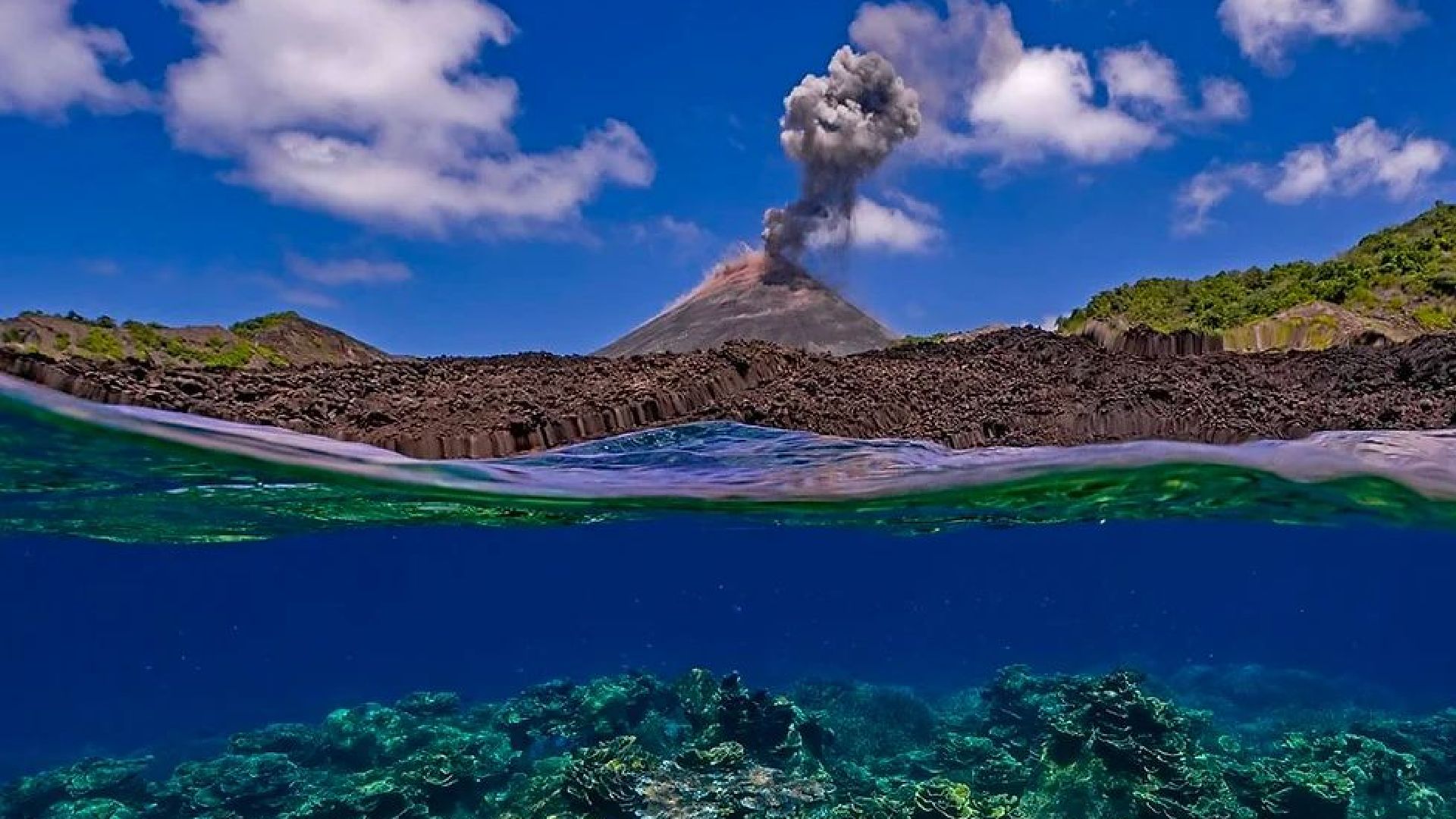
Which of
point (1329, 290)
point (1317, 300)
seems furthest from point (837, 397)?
point (1329, 290)

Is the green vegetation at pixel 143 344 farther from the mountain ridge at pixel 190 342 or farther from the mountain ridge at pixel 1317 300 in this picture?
the mountain ridge at pixel 1317 300

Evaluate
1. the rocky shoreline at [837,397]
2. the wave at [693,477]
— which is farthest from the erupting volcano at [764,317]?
the rocky shoreline at [837,397]

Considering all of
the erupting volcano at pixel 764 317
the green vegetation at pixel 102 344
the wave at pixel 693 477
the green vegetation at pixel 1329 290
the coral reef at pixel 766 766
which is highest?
the erupting volcano at pixel 764 317

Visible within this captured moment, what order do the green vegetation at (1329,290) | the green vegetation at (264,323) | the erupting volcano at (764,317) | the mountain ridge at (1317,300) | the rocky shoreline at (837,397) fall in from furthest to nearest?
1. the erupting volcano at (764,317)
2. the green vegetation at (1329,290)
3. the mountain ridge at (1317,300)
4. the green vegetation at (264,323)
5. the rocky shoreline at (837,397)

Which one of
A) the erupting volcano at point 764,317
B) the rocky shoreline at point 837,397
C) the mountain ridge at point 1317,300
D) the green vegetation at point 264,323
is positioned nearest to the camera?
the rocky shoreline at point 837,397

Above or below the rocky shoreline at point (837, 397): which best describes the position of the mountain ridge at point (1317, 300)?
above

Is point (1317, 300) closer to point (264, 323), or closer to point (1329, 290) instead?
point (1329, 290)
